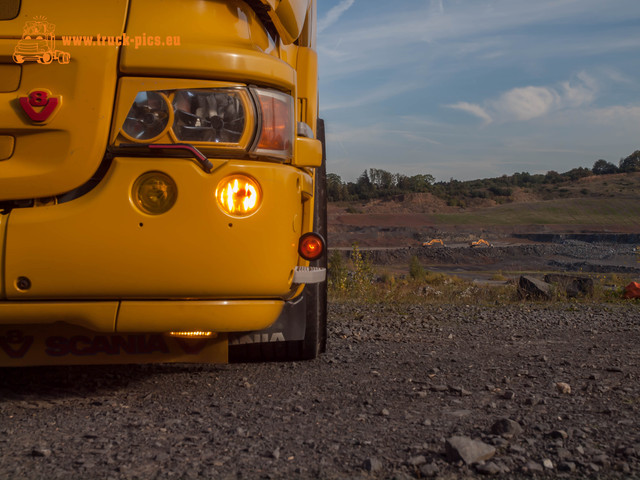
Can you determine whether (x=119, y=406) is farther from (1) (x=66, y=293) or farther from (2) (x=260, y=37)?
(2) (x=260, y=37)

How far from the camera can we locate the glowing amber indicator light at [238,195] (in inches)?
97.3

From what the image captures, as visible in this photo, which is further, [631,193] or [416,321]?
[631,193]

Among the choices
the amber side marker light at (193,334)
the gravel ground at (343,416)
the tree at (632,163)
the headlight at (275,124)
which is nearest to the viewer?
the gravel ground at (343,416)

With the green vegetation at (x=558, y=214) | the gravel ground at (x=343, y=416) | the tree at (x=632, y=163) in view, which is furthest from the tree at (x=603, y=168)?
the gravel ground at (x=343, y=416)

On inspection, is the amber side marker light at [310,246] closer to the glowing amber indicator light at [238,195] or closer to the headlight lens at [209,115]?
the glowing amber indicator light at [238,195]

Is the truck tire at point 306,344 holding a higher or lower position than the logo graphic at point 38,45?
lower

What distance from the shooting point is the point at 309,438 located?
2477 mm

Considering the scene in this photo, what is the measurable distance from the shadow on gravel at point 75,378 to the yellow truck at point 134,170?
93 centimetres

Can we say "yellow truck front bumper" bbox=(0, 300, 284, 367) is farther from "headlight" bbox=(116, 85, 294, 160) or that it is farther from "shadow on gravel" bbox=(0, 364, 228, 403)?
"headlight" bbox=(116, 85, 294, 160)

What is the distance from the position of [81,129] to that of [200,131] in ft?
1.53

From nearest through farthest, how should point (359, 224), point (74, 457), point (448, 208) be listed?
point (74, 457) < point (359, 224) < point (448, 208)

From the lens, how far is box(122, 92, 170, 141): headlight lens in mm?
2430

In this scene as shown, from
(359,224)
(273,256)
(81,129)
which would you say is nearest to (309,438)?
Answer: (273,256)

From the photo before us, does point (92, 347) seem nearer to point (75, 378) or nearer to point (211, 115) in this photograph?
point (75, 378)
